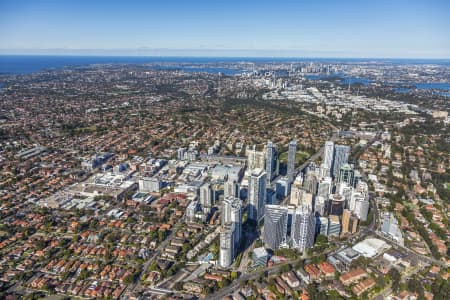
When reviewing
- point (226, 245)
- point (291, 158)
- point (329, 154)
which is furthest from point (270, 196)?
point (329, 154)

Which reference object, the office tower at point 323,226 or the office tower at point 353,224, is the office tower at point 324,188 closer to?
the office tower at point 353,224

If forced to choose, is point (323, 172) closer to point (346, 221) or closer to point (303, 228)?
point (346, 221)

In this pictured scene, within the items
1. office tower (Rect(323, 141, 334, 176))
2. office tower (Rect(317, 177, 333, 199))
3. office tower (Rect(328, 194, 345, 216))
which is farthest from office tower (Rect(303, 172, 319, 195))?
office tower (Rect(323, 141, 334, 176))

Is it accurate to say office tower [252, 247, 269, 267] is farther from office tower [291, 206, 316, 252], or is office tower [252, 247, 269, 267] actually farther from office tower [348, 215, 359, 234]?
office tower [348, 215, 359, 234]

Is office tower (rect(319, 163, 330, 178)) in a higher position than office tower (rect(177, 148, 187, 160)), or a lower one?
higher

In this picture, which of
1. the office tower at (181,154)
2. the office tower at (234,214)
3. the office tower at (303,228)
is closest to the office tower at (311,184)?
the office tower at (303,228)

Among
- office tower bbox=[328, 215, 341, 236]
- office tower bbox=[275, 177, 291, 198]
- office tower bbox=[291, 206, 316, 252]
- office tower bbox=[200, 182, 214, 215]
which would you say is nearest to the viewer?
office tower bbox=[291, 206, 316, 252]

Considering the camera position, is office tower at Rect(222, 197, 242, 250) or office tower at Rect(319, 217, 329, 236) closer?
office tower at Rect(222, 197, 242, 250)
